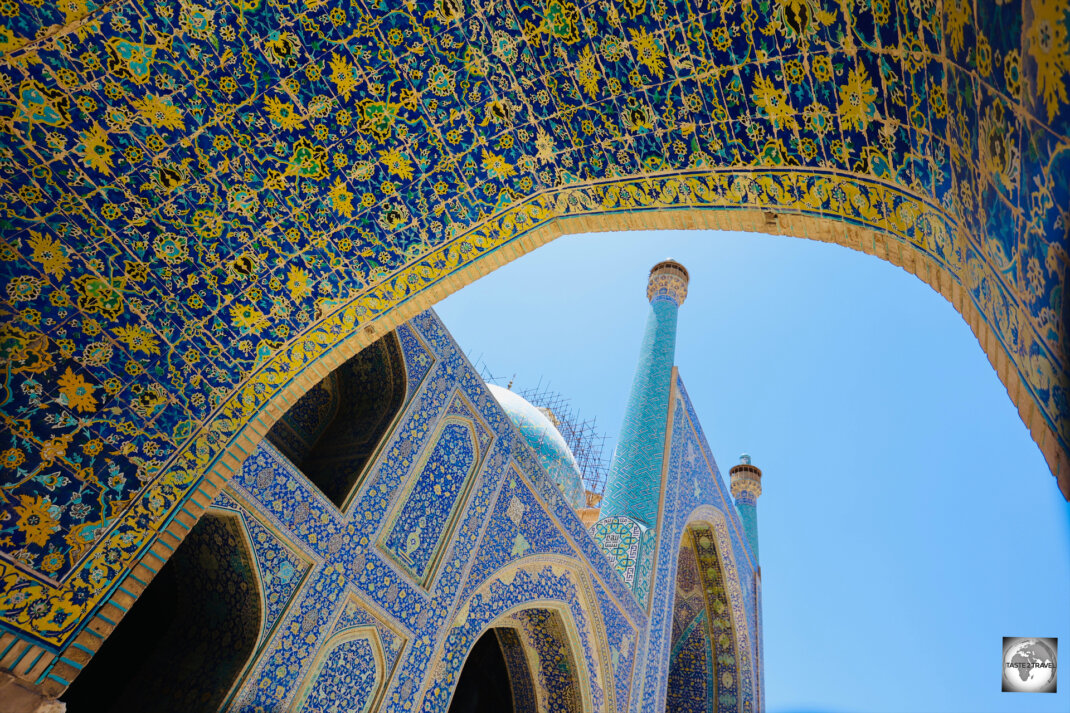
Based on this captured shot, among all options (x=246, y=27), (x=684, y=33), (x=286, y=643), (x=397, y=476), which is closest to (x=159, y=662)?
(x=286, y=643)

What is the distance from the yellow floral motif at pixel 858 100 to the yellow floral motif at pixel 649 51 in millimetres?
539

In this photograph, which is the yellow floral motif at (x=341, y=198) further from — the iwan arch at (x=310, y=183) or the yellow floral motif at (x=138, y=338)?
the yellow floral motif at (x=138, y=338)

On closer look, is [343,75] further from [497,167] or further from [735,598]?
[735,598]

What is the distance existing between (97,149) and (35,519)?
1112mm

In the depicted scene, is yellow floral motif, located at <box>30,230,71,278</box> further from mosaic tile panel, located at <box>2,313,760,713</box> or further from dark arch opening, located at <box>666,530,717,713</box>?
dark arch opening, located at <box>666,530,717,713</box>

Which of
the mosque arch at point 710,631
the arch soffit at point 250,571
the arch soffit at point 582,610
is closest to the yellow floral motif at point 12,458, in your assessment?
the arch soffit at point 250,571

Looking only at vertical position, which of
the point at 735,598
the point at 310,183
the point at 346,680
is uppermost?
the point at 735,598

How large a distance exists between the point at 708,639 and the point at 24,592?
10.5m

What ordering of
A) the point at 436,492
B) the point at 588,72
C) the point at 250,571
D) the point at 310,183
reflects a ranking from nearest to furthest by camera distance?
the point at 588,72 < the point at 310,183 < the point at 250,571 < the point at 436,492

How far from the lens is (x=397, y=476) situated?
437 cm

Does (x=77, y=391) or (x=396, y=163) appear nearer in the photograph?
(x=77, y=391)

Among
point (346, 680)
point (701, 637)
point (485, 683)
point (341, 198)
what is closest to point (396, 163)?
point (341, 198)

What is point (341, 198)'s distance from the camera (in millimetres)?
2389

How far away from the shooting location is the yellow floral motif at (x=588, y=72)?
2088 millimetres
